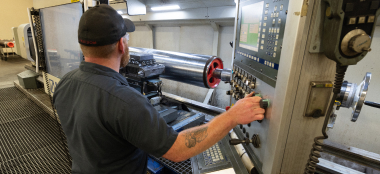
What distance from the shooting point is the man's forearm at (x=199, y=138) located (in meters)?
0.75

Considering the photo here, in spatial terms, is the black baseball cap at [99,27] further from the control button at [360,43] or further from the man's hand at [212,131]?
the control button at [360,43]

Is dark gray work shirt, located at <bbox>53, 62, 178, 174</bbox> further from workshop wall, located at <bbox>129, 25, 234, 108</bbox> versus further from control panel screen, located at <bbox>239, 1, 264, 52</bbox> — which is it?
workshop wall, located at <bbox>129, 25, 234, 108</bbox>

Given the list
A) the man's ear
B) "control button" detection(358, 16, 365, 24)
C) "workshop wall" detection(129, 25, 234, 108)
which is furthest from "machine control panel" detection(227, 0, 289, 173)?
"workshop wall" detection(129, 25, 234, 108)

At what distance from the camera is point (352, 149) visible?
1.47 meters

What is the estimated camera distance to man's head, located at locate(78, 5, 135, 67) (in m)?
0.79

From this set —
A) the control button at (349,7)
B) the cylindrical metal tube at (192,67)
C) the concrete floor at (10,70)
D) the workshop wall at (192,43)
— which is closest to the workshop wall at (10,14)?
the concrete floor at (10,70)

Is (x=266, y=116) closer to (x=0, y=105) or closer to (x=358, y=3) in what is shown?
(x=358, y=3)

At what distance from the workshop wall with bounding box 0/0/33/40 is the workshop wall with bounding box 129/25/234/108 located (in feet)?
17.7

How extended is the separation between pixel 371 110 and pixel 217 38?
203 centimetres

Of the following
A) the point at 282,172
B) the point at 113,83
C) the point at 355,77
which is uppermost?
the point at 113,83

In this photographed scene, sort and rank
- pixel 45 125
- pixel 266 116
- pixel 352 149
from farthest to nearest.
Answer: pixel 45 125 → pixel 352 149 → pixel 266 116

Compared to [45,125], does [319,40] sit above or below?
above

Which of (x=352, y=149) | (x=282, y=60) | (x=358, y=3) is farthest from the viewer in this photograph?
(x=352, y=149)

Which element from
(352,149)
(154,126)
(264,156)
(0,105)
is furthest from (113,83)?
(0,105)
